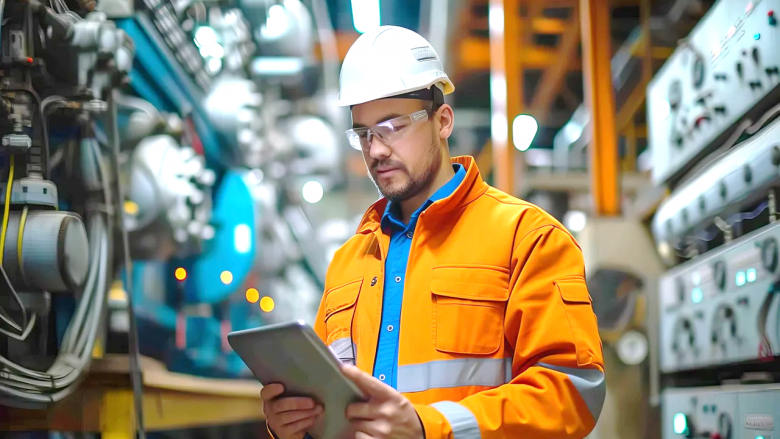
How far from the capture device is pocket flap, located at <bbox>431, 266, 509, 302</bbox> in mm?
1604

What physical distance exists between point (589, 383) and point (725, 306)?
58.3 inches

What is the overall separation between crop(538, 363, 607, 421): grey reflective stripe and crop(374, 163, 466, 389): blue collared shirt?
1.03ft

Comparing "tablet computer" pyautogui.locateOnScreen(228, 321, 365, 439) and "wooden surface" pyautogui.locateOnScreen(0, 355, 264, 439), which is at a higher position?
"tablet computer" pyautogui.locateOnScreen(228, 321, 365, 439)

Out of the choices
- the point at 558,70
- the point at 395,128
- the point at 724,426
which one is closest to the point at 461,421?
the point at 395,128

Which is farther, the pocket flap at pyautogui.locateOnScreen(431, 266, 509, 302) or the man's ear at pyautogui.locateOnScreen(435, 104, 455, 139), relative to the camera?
the man's ear at pyautogui.locateOnScreen(435, 104, 455, 139)

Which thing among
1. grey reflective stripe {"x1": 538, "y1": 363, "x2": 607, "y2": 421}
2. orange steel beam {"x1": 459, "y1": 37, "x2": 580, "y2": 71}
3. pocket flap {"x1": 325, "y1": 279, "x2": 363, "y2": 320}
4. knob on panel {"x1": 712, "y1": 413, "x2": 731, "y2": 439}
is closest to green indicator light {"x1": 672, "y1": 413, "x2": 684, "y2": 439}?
knob on panel {"x1": 712, "y1": 413, "x2": 731, "y2": 439}

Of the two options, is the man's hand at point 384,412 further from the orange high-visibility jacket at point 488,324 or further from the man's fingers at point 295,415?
the man's fingers at point 295,415

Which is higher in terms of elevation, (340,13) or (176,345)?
(340,13)

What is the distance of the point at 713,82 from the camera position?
288cm

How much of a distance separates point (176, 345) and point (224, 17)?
1849 millimetres

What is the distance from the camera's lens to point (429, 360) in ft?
5.25

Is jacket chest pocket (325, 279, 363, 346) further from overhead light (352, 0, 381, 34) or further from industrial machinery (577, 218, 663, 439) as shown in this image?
overhead light (352, 0, 381, 34)

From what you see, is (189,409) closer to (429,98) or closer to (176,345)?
(176,345)

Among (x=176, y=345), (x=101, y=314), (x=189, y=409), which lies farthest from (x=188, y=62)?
(x=101, y=314)
